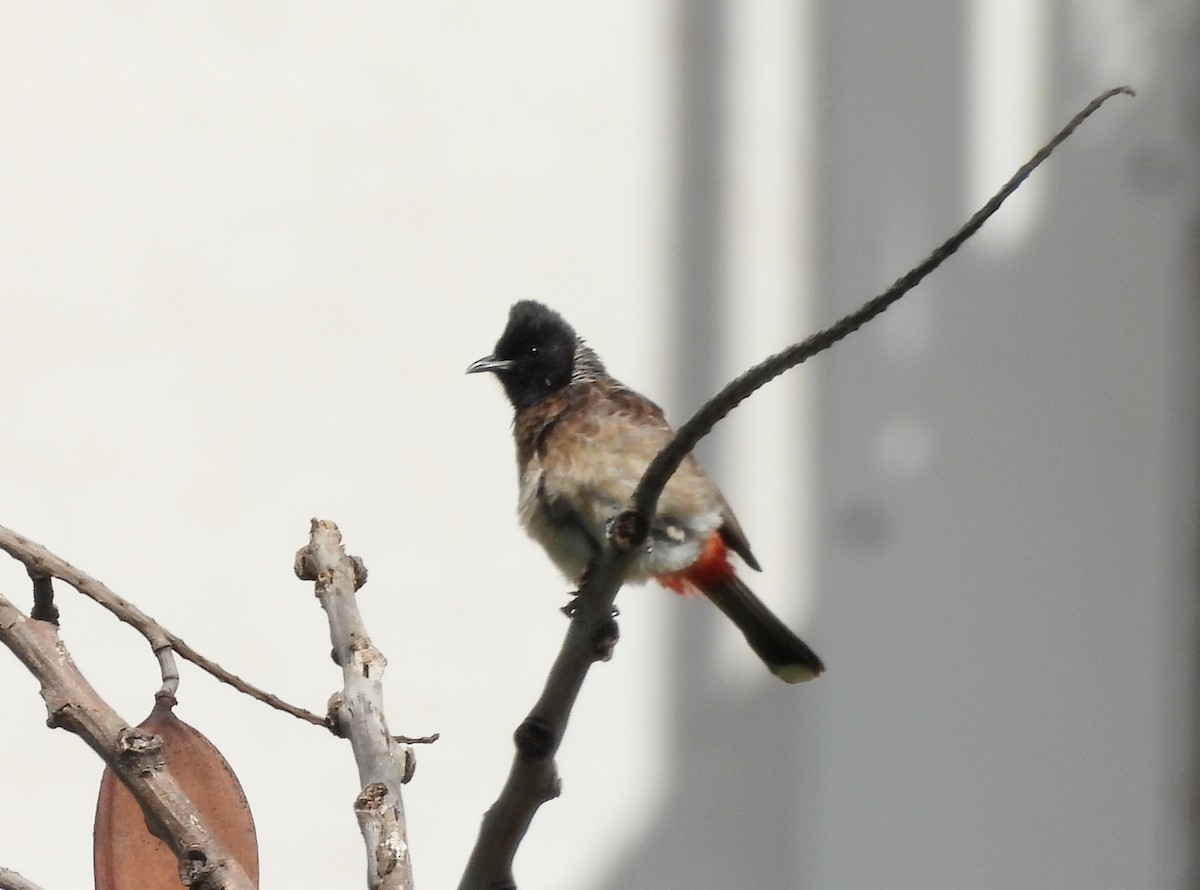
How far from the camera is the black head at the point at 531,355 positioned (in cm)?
221

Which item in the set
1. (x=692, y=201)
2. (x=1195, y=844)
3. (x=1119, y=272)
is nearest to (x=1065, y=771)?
(x=1195, y=844)

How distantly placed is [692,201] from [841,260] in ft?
1.23

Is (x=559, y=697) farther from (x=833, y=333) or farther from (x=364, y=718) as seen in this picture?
(x=833, y=333)

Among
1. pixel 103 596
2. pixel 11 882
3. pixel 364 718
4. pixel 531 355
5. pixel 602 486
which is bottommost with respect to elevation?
pixel 11 882

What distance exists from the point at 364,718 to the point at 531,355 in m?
1.04

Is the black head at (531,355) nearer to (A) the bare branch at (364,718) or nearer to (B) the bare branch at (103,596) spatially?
(A) the bare branch at (364,718)

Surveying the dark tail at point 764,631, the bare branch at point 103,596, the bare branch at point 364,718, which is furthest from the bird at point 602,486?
the bare branch at point 103,596

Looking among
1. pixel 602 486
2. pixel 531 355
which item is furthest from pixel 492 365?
pixel 602 486

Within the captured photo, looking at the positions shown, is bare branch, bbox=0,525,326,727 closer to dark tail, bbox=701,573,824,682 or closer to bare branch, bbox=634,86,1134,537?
bare branch, bbox=634,86,1134,537

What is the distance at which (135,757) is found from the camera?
111 centimetres

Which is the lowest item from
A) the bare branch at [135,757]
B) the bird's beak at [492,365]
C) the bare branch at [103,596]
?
the bare branch at [135,757]

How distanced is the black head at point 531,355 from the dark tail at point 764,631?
0.39 meters

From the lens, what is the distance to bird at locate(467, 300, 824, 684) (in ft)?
6.15

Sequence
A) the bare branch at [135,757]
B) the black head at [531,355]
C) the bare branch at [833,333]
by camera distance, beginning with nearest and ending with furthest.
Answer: the bare branch at [833,333]
the bare branch at [135,757]
the black head at [531,355]
